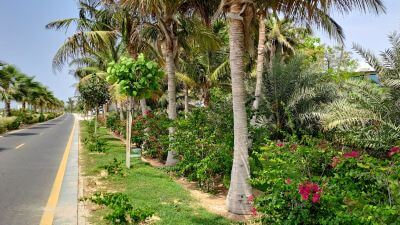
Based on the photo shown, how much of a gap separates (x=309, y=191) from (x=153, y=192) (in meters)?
4.55

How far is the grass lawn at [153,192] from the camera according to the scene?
657cm

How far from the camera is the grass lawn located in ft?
21.6

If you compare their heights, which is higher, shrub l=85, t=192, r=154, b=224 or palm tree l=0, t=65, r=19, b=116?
palm tree l=0, t=65, r=19, b=116

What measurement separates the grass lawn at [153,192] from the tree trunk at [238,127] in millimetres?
508

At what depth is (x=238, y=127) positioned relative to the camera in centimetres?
707

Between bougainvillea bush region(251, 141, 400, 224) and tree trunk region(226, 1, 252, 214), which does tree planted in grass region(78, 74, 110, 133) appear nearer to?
tree trunk region(226, 1, 252, 214)

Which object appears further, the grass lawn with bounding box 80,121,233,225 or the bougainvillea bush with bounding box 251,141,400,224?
the grass lawn with bounding box 80,121,233,225

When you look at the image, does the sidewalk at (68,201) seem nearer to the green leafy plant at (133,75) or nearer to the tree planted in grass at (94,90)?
the green leafy plant at (133,75)

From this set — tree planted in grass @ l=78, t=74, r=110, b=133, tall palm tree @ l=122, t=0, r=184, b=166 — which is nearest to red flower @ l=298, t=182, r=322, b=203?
tall palm tree @ l=122, t=0, r=184, b=166

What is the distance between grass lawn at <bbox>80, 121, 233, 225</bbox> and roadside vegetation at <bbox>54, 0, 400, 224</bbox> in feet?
0.12

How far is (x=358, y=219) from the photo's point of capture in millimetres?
4203

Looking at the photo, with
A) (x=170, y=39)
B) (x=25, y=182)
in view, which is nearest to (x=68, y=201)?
(x=25, y=182)

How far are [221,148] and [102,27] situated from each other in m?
12.2

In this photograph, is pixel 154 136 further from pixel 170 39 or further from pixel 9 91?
pixel 9 91
